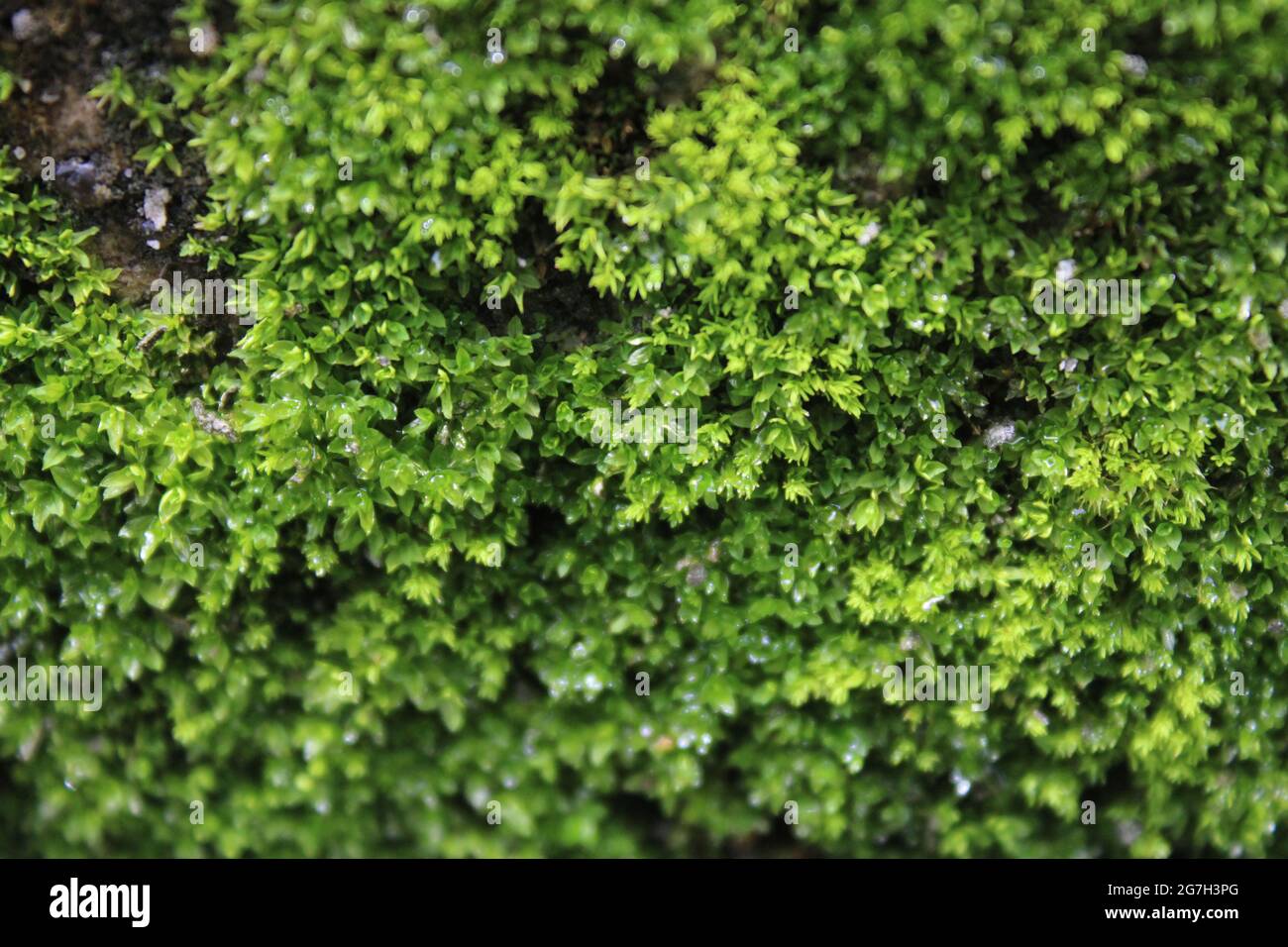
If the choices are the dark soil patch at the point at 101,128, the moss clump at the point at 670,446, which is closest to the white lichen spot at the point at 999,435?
the moss clump at the point at 670,446

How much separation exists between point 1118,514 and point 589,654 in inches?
70.4

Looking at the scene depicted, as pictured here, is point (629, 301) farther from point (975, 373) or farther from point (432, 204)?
point (975, 373)

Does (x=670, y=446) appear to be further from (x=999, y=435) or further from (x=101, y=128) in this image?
(x=101, y=128)

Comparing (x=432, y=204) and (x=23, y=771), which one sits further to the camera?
(x=23, y=771)

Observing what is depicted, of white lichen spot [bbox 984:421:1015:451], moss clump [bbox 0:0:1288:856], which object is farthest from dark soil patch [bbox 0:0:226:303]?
white lichen spot [bbox 984:421:1015:451]


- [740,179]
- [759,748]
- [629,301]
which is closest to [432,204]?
[629,301]

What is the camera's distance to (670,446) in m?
3.11

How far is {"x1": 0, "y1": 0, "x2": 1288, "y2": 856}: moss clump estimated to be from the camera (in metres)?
2.75

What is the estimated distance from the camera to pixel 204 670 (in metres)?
3.38

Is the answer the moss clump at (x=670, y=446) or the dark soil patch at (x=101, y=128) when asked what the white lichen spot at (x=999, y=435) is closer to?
the moss clump at (x=670, y=446)

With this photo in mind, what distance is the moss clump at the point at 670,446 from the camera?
2752mm

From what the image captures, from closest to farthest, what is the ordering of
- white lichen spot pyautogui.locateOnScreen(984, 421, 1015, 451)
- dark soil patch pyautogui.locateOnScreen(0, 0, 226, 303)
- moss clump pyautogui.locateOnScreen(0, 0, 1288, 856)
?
1. moss clump pyautogui.locateOnScreen(0, 0, 1288, 856)
2. dark soil patch pyautogui.locateOnScreen(0, 0, 226, 303)
3. white lichen spot pyautogui.locateOnScreen(984, 421, 1015, 451)

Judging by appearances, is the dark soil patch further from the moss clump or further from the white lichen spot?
the white lichen spot

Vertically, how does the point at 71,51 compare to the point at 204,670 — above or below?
above
